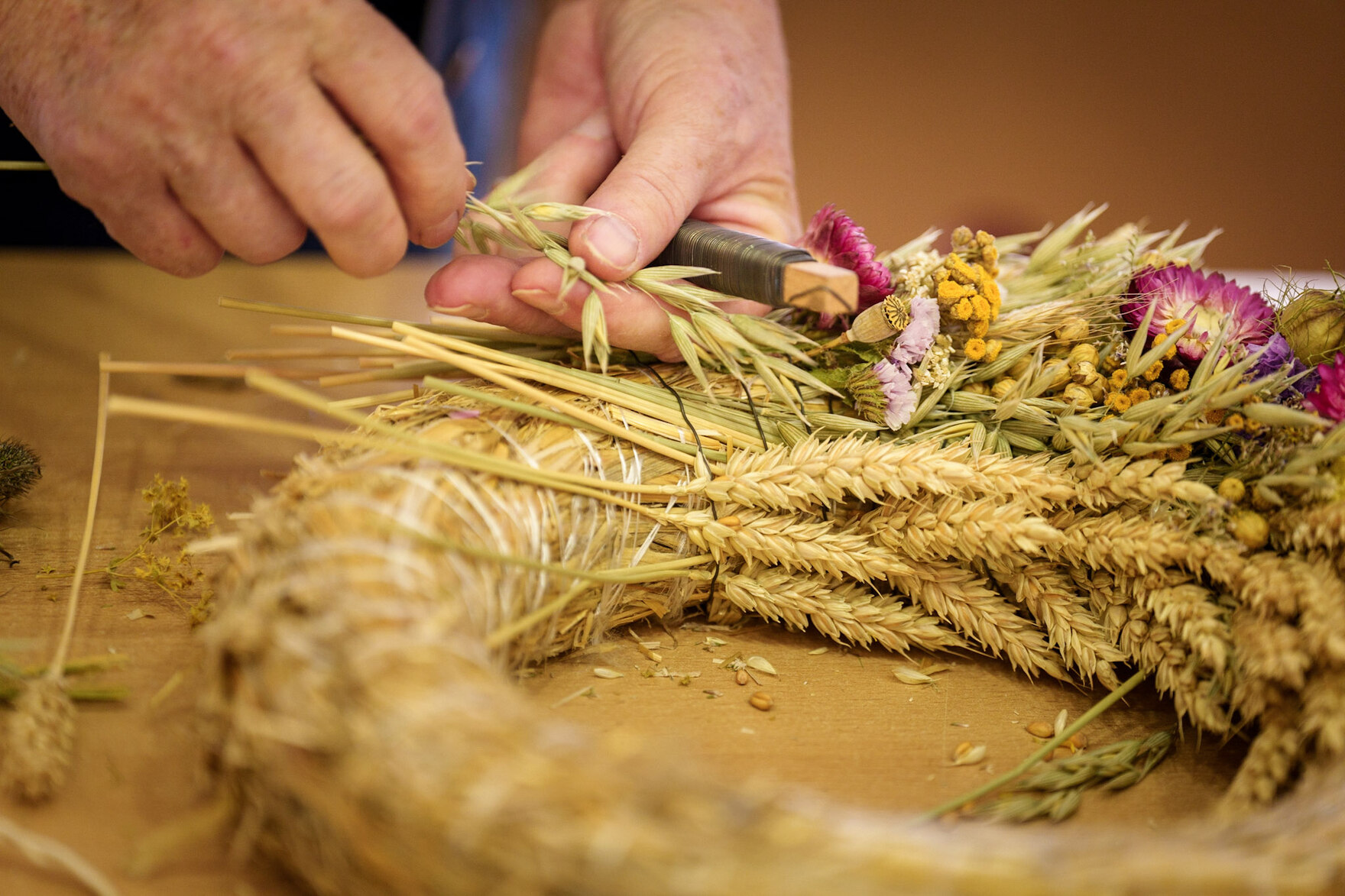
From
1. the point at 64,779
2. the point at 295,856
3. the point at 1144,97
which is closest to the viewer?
the point at 295,856

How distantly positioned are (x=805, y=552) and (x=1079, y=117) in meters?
3.63

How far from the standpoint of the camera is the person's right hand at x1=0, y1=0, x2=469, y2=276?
69cm

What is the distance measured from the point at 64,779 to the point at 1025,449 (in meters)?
0.94

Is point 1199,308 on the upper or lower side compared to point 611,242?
upper

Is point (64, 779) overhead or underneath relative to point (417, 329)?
underneath

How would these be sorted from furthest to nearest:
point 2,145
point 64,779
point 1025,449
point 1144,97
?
point 1144,97 < point 2,145 < point 1025,449 < point 64,779

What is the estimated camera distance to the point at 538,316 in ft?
2.96

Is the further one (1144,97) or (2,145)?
(1144,97)

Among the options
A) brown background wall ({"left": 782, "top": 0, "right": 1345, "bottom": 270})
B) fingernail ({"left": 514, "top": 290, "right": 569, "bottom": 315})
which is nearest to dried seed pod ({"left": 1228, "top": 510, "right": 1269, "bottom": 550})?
fingernail ({"left": 514, "top": 290, "right": 569, "bottom": 315})

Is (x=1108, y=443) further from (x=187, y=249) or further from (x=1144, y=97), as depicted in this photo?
(x=1144, y=97)

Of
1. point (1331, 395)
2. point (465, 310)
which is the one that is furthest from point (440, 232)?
point (1331, 395)

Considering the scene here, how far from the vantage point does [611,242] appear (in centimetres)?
82

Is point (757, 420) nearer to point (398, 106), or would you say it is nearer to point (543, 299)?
point (543, 299)

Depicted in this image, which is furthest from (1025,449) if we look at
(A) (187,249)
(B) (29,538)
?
(B) (29,538)
